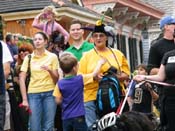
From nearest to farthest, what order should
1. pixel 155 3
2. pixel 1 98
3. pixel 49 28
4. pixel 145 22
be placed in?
pixel 1 98
pixel 49 28
pixel 145 22
pixel 155 3

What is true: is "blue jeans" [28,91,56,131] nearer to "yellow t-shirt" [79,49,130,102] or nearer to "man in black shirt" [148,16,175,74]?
"yellow t-shirt" [79,49,130,102]

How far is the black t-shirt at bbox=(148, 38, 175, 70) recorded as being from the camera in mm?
8352

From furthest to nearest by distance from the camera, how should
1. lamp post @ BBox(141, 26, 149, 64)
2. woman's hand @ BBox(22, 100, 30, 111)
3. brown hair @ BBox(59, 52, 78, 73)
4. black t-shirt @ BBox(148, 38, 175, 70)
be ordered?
lamp post @ BBox(141, 26, 149, 64) < woman's hand @ BBox(22, 100, 30, 111) < black t-shirt @ BBox(148, 38, 175, 70) < brown hair @ BBox(59, 52, 78, 73)

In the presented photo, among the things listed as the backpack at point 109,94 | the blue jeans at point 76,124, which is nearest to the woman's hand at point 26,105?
the blue jeans at point 76,124

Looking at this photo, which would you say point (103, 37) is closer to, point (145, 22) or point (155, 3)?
point (145, 22)

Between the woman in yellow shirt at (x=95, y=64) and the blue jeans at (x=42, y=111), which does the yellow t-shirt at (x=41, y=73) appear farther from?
the woman in yellow shirt at (x=95, y=64)

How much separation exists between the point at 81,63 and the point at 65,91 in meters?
0.49

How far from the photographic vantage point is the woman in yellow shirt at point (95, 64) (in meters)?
8.02

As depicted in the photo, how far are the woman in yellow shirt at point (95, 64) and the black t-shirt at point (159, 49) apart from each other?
1.51 feet

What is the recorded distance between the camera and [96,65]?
7.96 meters

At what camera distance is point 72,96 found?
27.3 ft

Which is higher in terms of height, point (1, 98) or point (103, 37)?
point (103, 37)

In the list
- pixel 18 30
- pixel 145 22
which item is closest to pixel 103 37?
pixel 18 30

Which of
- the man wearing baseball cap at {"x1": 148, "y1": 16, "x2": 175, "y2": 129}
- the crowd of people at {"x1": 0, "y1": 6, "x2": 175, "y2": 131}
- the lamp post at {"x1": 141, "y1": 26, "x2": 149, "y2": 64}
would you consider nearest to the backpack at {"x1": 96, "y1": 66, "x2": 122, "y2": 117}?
the crowd of people at {"x1": 0, "y1": 6, "x2": 175, "y2": 131}
